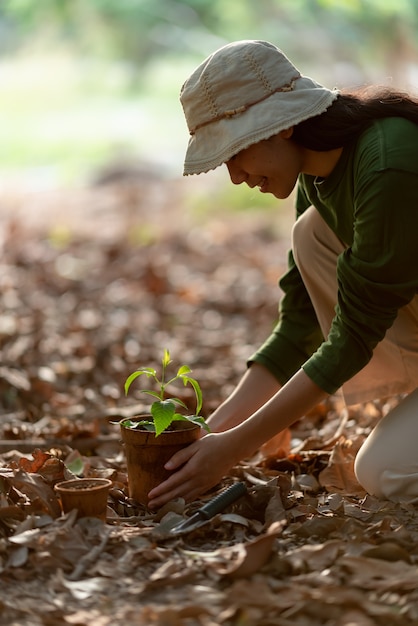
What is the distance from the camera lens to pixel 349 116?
2410 millimetres

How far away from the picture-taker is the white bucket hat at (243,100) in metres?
2.27

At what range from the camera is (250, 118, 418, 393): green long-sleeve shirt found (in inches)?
91.7

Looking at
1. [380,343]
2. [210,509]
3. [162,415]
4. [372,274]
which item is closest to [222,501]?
[210,509]

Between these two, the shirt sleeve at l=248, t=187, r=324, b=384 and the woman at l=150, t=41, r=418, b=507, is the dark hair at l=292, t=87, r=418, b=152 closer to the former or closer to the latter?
the woman at l=150, t=41, r=418, b=507

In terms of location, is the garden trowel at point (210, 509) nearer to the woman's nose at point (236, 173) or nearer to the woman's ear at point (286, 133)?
the woman's nose at point (236, 173)

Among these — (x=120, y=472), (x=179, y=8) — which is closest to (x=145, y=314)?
(x=120, y=472)

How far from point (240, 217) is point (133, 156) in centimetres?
428

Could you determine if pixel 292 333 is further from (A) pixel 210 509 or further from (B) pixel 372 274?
(A) pixel 210 509

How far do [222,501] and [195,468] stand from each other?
5.8 inches

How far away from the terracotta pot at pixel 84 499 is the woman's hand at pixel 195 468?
20cm

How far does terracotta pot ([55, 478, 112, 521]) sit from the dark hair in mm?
999

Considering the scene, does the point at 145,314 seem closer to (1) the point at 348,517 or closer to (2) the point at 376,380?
(2) the point at 376,380

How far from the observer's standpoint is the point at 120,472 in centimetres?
279

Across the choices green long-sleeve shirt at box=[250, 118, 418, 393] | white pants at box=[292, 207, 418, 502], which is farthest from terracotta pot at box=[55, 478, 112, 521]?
white pants at box=[292, 207, 418, 502]
